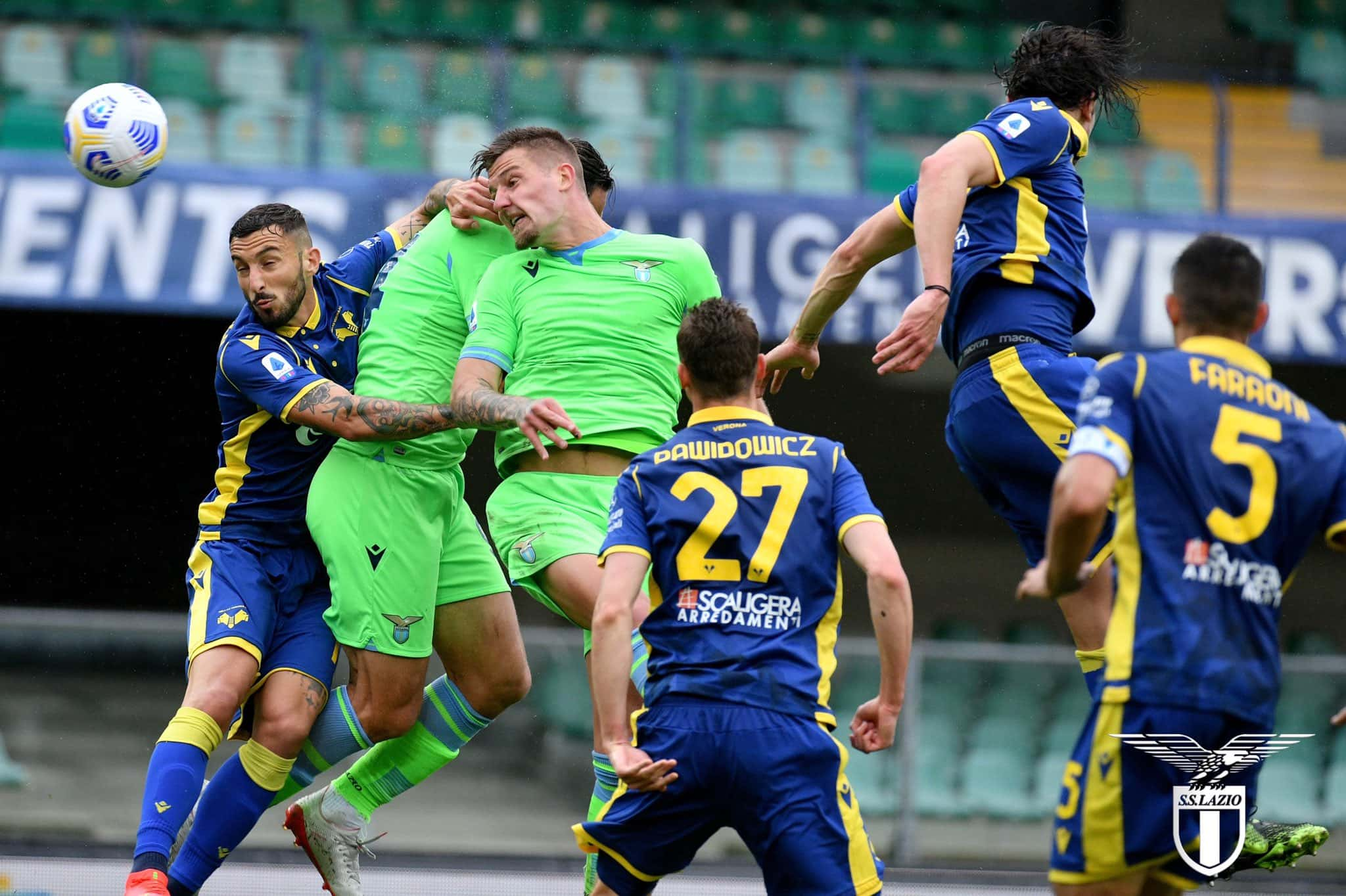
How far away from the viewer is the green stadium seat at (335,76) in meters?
10.1

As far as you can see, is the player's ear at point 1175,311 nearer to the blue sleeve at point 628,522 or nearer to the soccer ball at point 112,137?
the blue sleeve at point 628,522

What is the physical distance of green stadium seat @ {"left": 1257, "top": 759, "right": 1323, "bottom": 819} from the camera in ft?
27.3

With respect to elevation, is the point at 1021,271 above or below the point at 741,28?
below

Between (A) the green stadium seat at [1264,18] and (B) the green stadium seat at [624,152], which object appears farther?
(A) the green stadium seat at [1264,18]

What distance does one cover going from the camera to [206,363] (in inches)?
434

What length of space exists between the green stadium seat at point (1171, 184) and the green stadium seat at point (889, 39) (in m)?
2.33

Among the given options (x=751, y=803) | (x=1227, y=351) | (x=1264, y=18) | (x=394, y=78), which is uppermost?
(x=1264, y=18)

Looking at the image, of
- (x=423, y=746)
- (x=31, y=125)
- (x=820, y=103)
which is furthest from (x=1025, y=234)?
(x=31, y=125)

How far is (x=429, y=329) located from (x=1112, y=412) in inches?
103

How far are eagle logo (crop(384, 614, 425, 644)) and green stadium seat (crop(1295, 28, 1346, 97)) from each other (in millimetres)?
9458

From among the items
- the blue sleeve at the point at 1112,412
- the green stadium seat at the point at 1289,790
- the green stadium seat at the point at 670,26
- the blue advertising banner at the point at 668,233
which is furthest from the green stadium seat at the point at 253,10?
the blue sleeve at the point at 1112,412

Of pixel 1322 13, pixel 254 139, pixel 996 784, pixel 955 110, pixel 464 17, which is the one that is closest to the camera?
pixel 996 784

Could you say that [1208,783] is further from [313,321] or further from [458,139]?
[458,139]

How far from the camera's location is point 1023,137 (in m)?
4.30
